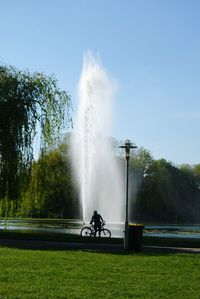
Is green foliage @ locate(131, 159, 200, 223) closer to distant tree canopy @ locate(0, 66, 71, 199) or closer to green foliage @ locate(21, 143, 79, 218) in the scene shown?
green foliage @ locate(21, 143, 79, 218)

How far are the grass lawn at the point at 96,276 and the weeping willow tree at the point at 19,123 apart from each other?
9807 mm

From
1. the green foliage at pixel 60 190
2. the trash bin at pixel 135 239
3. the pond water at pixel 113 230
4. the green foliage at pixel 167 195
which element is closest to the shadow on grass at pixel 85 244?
the trash bin at pixel 135 239

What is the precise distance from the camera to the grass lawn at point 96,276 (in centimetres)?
1097

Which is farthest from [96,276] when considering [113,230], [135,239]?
[113,230]

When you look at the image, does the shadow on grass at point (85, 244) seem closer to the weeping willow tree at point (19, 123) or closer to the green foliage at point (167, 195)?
the weeping willow tree at point (19, 123)

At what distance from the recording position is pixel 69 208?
228 ft

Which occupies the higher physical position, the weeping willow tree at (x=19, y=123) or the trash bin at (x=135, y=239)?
the weeping willow tree at (x=19, y=123)

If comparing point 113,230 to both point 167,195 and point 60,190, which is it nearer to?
point 60,190

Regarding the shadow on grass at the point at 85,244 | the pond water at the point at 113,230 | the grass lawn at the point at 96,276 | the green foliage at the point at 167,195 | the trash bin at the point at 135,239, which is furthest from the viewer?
the green foliage at the point at 167,195

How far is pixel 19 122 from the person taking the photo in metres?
28.0

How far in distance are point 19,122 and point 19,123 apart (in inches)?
1.9

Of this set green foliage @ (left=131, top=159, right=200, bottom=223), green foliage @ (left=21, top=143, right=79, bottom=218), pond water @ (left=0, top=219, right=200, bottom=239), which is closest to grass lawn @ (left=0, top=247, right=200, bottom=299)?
pond water @ (left=0, top=219, right=200, bottom=239)

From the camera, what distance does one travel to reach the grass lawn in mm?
10969

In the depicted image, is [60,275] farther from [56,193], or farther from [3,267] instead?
[56,193]
